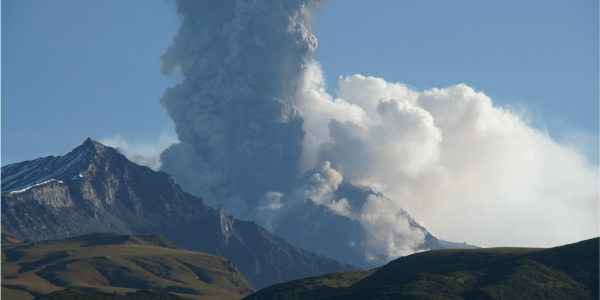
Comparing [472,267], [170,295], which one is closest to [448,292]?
[472,267]

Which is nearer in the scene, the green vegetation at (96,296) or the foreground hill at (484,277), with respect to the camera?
the foreground hill at (484,277)

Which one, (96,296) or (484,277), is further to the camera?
(484,277)

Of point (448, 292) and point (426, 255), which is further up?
point (426, 255)

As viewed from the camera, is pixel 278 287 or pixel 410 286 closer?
pixel 410 286

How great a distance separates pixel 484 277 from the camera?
458ft

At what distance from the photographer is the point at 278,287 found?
179750 millimetres

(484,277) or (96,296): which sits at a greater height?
(484,277)

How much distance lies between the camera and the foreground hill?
12650cm

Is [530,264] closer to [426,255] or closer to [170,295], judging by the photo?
[426,255]

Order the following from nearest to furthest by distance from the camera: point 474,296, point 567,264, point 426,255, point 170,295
Answer: point 474,296 < point 567,264 < point 170,295 < point 426,255

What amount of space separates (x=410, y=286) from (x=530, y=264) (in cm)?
3637

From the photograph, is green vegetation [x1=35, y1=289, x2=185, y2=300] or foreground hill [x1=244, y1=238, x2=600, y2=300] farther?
green vegetation [x1=35, y1=289, x2=185, y2=300]

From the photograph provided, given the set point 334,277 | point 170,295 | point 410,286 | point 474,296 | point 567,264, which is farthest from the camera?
point 334,277

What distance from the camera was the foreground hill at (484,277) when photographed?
126 metres
